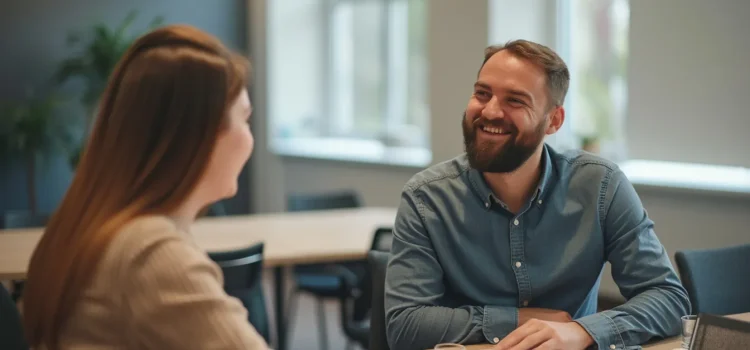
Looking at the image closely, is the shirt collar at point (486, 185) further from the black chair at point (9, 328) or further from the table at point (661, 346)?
the black chair at point (9, 328)

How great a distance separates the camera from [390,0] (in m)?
7.26

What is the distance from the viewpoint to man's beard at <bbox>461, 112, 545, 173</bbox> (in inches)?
90.3

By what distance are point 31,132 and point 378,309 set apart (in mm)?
4983

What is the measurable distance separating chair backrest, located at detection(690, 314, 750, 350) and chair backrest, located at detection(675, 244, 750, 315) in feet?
3.11

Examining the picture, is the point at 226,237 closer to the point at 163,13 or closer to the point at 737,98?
the point at 737,98

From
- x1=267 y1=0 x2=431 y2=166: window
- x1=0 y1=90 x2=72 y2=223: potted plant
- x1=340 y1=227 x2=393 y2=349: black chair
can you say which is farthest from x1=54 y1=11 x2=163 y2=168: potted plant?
x1=340 y1=227 x2=393 y2=349: black chair

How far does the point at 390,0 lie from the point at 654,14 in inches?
104

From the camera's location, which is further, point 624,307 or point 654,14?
point 654,14

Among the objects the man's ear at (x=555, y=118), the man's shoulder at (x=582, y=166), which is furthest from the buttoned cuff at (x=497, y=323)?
the man's ear at (x=555, y=118)

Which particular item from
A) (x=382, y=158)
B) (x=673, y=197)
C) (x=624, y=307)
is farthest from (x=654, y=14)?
(x=624, y=307)

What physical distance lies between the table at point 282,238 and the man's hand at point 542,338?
185 centimetres

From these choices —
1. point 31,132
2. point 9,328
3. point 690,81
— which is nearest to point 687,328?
A: point 9,328

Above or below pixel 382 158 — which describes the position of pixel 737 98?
above

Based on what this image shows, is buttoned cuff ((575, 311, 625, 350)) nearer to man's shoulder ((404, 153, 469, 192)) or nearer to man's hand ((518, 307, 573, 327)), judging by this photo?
man's hand ((518, 307, 573, 327))
